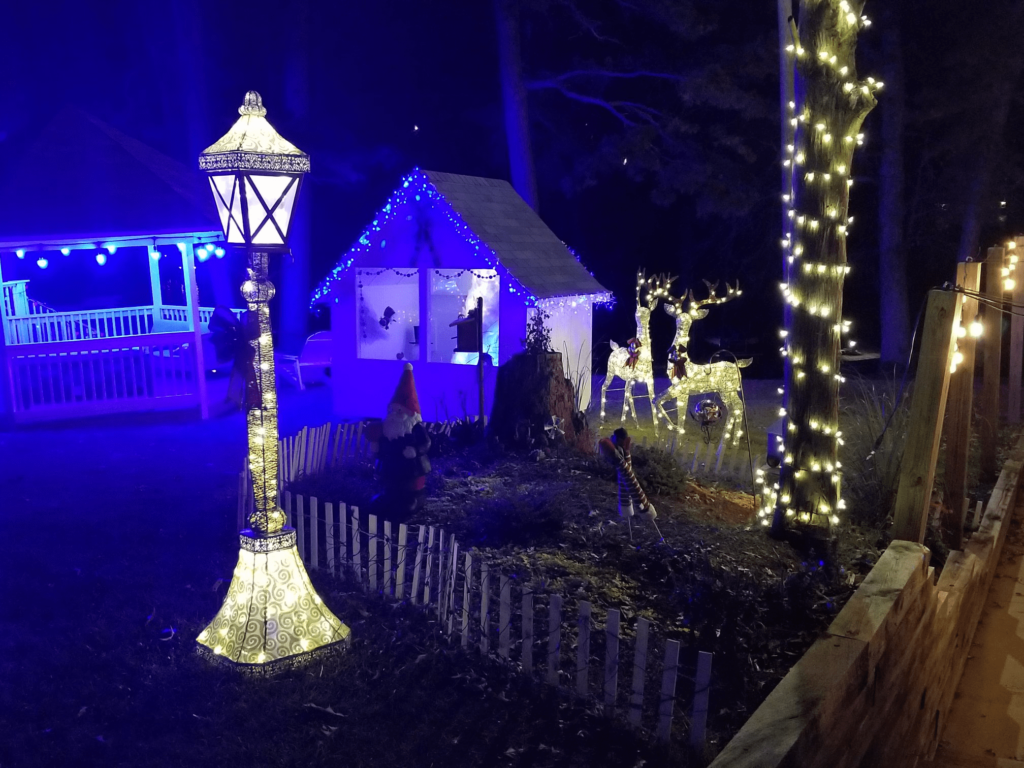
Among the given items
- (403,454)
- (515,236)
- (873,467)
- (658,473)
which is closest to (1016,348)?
(873,467)

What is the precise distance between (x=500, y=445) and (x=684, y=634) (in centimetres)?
489

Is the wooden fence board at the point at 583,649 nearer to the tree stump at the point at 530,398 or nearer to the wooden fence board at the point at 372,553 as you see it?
the wooden fence board at the point at 372,553

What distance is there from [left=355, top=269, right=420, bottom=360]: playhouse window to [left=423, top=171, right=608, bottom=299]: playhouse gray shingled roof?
63.0 inches

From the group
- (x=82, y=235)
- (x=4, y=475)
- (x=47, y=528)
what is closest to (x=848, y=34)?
(x=47, y=528)

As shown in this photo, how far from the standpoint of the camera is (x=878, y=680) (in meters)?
4.02

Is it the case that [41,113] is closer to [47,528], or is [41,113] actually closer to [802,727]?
[47,528]

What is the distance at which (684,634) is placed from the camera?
19.2 ft

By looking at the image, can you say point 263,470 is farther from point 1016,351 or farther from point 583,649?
point 1016,351

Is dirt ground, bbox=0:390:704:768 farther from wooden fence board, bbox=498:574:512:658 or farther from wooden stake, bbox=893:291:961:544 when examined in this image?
wooden stake, bbox=893:291:961:544

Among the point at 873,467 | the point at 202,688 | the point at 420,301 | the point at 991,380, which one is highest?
the point at 420,301

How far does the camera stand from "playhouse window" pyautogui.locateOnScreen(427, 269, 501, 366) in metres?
13.3

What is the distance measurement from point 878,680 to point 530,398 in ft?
22.5

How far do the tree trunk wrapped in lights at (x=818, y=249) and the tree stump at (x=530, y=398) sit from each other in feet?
12.3

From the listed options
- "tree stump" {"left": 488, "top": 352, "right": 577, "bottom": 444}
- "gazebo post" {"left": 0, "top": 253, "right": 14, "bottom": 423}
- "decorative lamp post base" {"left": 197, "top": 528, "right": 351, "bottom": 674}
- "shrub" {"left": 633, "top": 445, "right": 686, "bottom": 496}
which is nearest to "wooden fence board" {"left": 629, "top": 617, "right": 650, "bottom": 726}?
"decorative lamp post base" {"left": 197, "top": 528, "right": 351, "bottom": 674}
